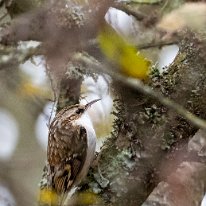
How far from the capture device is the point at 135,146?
2.16m

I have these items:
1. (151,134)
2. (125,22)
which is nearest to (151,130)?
(151,134)

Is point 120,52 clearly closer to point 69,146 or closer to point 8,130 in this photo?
point 69,146

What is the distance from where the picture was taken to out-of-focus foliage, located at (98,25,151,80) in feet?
5.02

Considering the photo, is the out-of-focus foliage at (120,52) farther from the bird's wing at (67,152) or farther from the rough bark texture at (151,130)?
the bird's wing at (67,152)

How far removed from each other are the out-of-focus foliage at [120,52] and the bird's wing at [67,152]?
1493 millimetres

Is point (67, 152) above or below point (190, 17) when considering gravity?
above

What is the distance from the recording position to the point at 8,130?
5.02 meters

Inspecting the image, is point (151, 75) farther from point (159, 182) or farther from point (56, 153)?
point (56, 153)

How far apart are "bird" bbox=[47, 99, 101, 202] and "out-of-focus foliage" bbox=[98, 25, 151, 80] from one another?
1.29 meters

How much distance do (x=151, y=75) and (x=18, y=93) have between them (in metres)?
1.02

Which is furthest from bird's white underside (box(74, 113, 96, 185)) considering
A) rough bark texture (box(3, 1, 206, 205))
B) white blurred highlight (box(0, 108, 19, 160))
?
white blurred highlight (box(0, 108, 19, 160))

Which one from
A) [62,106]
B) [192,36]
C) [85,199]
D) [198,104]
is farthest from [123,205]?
[62,106]

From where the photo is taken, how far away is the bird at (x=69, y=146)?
2.96 metres

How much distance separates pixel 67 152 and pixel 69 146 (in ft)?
0.11
